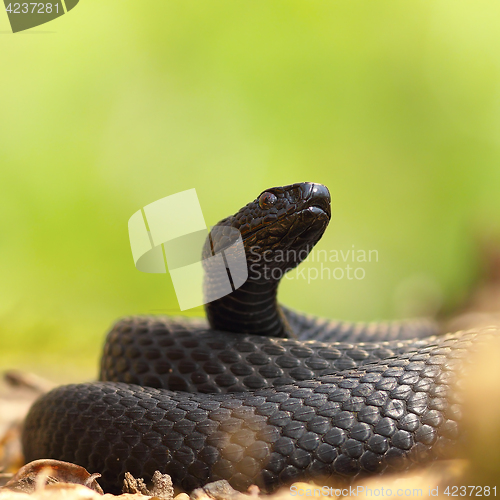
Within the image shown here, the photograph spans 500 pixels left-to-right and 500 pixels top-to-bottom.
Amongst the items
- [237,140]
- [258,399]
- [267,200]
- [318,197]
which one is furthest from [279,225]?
[237,140]

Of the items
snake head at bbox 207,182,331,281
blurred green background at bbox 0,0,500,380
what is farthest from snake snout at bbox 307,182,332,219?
blurred green background at bbox 0,0,500,380

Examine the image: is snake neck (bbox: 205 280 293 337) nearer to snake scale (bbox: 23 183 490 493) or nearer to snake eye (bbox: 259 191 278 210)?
snake scale (bbox: 23 183 490 493)

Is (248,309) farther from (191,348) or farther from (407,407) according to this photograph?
(407,407)

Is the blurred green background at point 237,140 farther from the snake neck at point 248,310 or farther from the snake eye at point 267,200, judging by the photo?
the snake eye at point 267,200

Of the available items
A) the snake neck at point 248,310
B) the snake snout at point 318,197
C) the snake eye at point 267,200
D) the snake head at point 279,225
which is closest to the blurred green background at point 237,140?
the snake neck at point 248,310

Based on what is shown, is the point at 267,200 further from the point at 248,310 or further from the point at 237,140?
the point at 237,140

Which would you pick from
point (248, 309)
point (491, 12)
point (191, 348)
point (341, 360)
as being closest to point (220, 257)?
point (248, 309)
